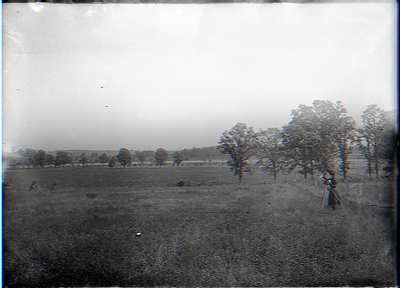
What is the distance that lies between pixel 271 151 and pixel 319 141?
0.53 meters

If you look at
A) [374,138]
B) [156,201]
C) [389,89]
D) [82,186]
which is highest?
[389,89]

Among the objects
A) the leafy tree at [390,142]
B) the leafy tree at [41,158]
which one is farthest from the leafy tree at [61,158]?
the leafy tree at [390,142]

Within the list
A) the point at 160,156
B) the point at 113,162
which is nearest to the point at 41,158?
the point at 113,162

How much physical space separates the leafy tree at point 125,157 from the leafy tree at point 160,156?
0.30 m

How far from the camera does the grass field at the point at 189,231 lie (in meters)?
2.09

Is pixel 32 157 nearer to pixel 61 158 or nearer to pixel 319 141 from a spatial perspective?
pixel 61 158

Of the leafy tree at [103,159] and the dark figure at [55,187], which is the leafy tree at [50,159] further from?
the leafy tree at [103,159]

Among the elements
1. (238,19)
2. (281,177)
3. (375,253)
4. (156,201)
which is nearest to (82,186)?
(156,201)

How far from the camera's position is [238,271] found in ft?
6.84

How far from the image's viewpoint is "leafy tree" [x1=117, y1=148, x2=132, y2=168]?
7.68 feet

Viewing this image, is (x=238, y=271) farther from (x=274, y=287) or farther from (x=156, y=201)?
(x=156, y=201)

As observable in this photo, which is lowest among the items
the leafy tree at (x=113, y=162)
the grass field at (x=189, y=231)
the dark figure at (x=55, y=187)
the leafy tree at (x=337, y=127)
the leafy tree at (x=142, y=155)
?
the grass field at (x=189, y=231)

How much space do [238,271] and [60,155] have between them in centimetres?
225

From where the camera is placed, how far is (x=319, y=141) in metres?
2.27
